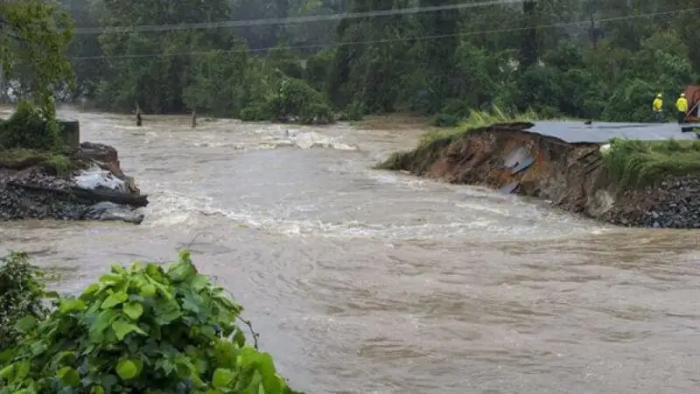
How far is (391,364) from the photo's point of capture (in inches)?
347

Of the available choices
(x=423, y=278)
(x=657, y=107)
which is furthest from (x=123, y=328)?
(x=657, y=107)

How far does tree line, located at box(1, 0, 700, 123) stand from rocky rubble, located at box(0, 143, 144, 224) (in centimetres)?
2898

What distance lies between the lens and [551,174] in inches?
873

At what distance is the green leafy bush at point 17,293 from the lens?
574cm

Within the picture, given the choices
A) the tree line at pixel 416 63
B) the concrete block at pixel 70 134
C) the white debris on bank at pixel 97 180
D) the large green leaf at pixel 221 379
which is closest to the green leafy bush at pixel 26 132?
the concrete block at pixel 70 134

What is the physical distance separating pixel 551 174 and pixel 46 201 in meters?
11.8

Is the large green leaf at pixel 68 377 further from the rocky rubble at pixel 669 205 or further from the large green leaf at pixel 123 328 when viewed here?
the rocky rubble at pixel 669 205

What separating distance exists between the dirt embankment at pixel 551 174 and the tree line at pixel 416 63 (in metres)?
17.3

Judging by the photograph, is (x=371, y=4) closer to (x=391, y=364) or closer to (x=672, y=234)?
(x=672, y=234)

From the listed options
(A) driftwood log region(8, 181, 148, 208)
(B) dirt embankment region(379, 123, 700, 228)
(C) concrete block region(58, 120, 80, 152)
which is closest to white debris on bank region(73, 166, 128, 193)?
(A) driftwood log region(8, 181, 148, 208)

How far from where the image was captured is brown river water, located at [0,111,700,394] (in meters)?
8.73

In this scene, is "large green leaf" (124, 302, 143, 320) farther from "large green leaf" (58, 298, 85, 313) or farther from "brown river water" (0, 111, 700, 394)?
"brown river water" (0, 111, 700, 394)

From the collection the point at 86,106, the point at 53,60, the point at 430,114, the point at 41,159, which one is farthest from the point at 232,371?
the point at 86,106

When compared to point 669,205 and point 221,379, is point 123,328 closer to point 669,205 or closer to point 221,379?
point 221,379
